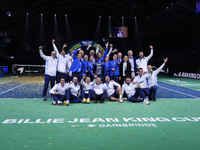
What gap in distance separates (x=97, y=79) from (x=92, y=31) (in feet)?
74.9

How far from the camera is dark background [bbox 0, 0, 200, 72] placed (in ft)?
84.1

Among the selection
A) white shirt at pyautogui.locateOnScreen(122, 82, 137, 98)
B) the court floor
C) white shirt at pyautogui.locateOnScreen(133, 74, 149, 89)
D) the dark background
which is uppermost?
the dark background

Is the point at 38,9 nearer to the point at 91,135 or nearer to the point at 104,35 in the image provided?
the point at 104,35

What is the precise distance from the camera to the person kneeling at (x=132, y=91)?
25.2 ft

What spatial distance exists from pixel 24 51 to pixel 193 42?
2394 cm

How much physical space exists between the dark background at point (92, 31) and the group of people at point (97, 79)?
696 inches

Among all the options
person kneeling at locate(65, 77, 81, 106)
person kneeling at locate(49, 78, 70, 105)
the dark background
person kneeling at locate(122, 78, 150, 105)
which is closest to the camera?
person kneeling at locate(49, 78, 70, 105)

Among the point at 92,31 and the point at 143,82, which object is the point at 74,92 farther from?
the point at 92,31

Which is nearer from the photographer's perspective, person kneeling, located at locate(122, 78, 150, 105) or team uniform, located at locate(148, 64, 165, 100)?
person kneeling, located at locate(122, 78, 150, 105)

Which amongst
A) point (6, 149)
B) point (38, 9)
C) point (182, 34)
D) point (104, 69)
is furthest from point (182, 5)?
point (6, 149)

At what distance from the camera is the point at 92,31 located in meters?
29.8

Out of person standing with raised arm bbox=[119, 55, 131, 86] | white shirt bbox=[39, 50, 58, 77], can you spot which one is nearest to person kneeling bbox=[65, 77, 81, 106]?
white shirt bbox=[39, 50, 58, 77]

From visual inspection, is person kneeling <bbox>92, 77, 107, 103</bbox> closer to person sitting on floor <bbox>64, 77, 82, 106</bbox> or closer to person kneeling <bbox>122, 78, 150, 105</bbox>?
person sitting on floor <bbox>64, 77, 82, 106</bbox>

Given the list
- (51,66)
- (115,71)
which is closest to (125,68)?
(115,71)
